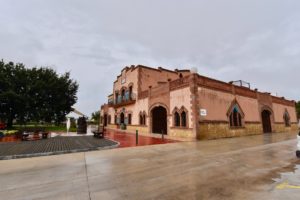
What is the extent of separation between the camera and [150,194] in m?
3.90

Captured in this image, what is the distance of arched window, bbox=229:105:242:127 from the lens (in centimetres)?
1825

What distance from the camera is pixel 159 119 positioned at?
22391mm

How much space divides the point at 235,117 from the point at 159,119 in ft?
29.7

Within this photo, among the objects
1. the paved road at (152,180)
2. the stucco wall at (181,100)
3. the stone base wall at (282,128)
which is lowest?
the paved road at (152,180)

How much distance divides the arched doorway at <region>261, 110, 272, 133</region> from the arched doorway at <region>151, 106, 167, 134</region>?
14.0m

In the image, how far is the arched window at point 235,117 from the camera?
18.2 m

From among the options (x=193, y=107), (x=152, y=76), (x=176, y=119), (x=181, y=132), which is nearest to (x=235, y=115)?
(x=193, y=107)

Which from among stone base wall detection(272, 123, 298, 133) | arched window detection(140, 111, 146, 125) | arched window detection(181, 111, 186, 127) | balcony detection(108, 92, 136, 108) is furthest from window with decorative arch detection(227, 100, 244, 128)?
balcony detection(108, 92, 136, 108)

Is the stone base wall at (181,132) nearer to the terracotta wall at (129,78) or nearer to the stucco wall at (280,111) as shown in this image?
the terracotta wall at (129,78)

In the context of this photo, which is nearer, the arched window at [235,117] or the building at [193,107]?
the building at [193,107]

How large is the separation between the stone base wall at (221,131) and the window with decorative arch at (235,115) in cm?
57

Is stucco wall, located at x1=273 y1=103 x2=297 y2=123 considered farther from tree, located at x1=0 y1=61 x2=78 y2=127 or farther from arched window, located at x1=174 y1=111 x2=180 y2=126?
tree, located at x1=0 y1=61 x2=78 y2=127

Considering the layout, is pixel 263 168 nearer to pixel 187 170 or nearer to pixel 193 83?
pixel 187 170

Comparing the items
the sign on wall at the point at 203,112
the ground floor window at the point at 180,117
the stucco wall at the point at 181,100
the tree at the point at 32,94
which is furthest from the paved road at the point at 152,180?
the tree at the point at 32,94
